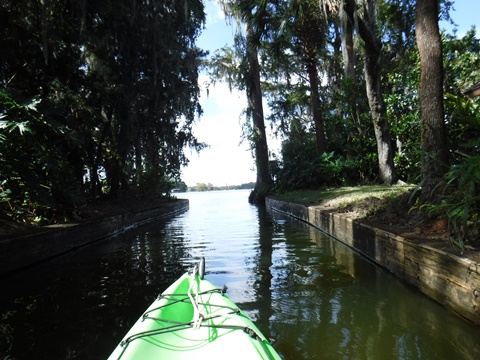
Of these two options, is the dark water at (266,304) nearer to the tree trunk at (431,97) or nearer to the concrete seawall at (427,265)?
the concrete seawall at (427,265)

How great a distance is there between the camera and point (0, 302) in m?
5.02

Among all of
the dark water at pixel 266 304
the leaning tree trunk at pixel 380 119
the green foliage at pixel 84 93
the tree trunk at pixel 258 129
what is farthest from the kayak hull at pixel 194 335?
the tree trunk at pixel 258 129

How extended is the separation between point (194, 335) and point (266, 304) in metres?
1.96

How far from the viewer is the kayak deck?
2.40 metres

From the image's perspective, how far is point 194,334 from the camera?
2812 mm

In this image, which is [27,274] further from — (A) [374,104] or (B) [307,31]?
(B) [307,31]

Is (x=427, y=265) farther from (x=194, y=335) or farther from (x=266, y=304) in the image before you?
(x=194, y=335)

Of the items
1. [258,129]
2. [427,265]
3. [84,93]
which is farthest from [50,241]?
[258,129]

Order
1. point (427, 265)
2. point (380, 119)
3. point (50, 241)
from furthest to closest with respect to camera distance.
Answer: point (380, 119)
point (50, 241)
point (427, 265)

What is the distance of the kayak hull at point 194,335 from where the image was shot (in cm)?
240

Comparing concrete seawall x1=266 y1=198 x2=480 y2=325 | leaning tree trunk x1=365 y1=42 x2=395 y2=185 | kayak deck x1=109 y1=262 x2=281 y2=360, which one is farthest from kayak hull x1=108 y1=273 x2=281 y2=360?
leaning tree trunk x1=365 y1=42 x2=395 y2=185

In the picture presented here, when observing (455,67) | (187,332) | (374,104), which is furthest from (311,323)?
(455,67)

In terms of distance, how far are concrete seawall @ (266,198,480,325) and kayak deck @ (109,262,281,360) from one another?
92.1 inches

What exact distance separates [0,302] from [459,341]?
5771 mm
